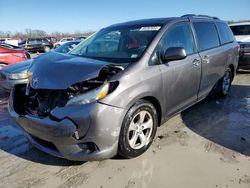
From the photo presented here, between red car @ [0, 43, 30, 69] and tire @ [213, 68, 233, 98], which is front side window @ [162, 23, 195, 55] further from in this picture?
red car @ [0, 43, 30, 69]

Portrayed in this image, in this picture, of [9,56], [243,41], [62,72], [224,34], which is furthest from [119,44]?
[243,41]

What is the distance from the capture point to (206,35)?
477cm

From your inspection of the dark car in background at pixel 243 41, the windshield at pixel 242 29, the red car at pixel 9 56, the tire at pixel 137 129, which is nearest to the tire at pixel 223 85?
the tire at pixel 137 129

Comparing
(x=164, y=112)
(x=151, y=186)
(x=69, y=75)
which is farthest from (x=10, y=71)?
(x=151, y=186)

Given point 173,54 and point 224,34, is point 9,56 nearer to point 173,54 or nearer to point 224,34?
point 224,34

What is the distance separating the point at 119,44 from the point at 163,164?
1.94 m

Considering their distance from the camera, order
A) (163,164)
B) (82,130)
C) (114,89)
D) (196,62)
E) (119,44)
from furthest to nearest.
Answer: (196,62) → (119,44) → (163,164) → (114,89) → (82,130)

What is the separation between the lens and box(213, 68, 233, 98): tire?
540 cm

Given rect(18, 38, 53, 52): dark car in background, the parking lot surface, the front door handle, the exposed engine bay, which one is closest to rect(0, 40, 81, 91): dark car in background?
the parking lot surface

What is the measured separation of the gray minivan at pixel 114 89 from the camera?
2.78 m

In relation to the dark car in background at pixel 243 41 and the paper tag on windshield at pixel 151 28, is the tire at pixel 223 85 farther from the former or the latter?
the dark car in background at pixel 243 41

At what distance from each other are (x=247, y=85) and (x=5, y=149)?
6201 mm

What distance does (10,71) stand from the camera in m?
6.23

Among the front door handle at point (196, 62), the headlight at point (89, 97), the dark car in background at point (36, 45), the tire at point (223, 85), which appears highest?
the front door handle at point (196, 62)
